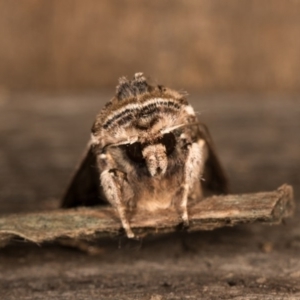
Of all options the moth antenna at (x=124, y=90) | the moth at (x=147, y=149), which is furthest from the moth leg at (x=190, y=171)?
the moth antenna at (x=124, y=90)

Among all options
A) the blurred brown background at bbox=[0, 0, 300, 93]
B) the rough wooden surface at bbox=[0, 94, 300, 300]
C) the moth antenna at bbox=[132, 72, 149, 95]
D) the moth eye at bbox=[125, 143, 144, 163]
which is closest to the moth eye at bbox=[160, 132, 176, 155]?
the moth eye at bbox=[125, 143, 144, 163]

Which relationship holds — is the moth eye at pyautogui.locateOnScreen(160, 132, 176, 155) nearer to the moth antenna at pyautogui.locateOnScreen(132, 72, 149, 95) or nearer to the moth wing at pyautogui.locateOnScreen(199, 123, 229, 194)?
the moth antenna at pyautogui.locateOnScreen(132, 72, 149, 95)

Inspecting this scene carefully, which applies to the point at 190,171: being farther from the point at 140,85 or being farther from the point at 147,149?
the point at 140,85

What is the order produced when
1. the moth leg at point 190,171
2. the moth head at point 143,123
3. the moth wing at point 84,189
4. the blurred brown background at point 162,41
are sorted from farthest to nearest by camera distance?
the blurred brown background at point 162,41
the moth wing at point 84,189
the moth leg at point 190,171
the moth head at point 143,123

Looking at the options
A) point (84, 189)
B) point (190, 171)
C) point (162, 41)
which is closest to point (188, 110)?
point (190, 171)

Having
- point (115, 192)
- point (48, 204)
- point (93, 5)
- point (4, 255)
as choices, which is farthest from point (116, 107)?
point (93, 5)

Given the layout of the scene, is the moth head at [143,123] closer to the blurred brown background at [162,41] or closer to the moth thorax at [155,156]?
the moth thorax at [155,156]

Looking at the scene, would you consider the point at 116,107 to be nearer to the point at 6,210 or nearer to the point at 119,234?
the point at 119,234
